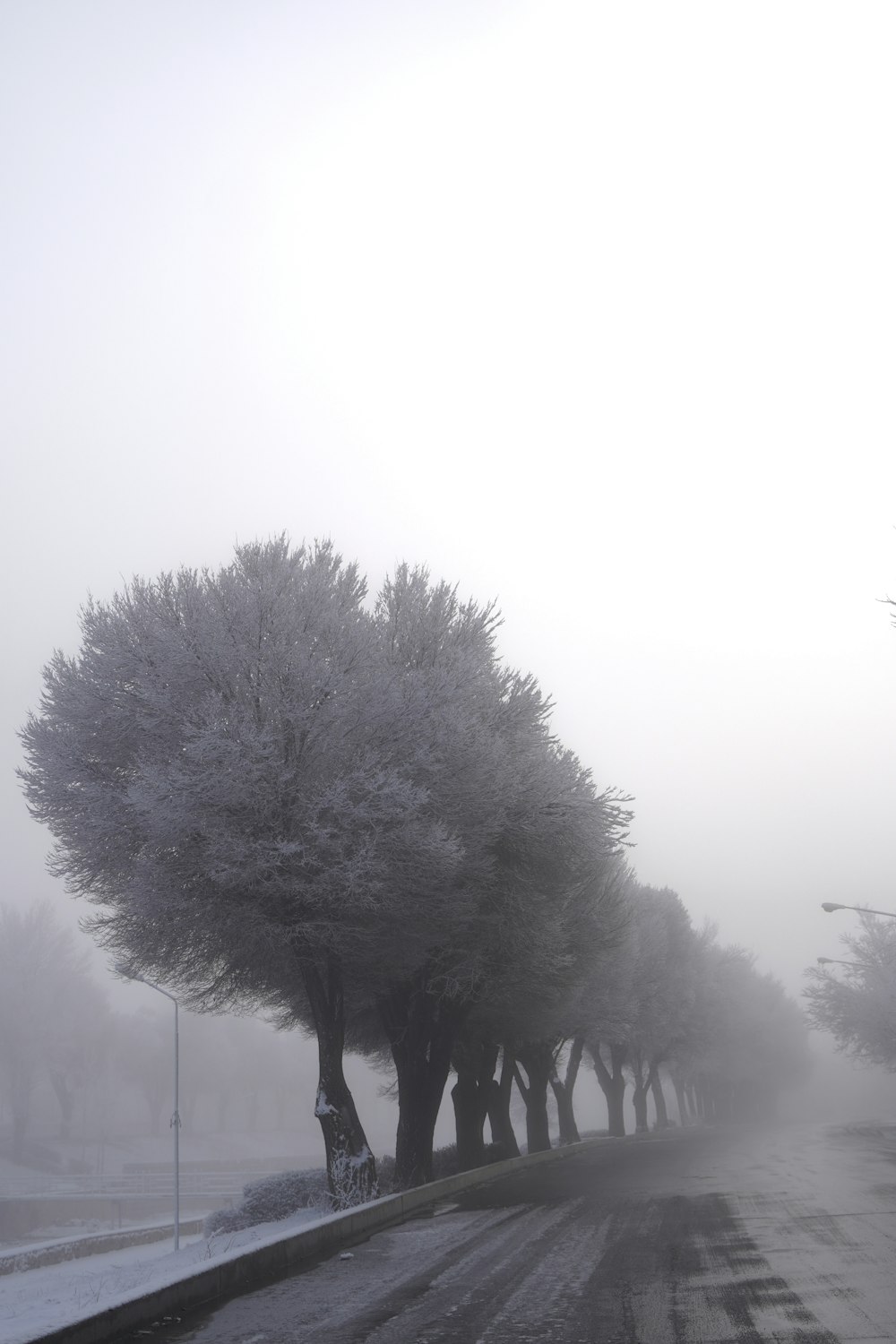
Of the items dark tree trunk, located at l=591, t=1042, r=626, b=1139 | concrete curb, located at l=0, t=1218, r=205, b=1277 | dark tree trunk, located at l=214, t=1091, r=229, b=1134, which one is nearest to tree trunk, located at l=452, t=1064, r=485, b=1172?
concrete curb, located at l=0, t=1218, r=205, b=1277

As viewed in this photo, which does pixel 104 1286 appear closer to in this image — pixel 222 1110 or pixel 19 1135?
pixel 19 1135

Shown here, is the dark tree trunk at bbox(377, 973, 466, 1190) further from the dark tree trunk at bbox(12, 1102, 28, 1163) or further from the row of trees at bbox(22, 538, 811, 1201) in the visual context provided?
the dark tree trunk at bbox(12, 1102, 28, 1163)

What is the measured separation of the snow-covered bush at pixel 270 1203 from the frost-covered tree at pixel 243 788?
69.1 inches

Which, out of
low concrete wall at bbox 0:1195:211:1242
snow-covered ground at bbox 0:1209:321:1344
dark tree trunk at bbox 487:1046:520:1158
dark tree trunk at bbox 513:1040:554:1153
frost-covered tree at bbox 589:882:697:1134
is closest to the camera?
snow-covered ground at bbox 0:1209:321:1344

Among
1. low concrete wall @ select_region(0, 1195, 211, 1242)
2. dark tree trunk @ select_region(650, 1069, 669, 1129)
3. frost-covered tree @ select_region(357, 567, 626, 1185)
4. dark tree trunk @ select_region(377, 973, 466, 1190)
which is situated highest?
frost-covered tree @ select_region(357, 567, 626, 1185)

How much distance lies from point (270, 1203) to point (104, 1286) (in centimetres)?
748

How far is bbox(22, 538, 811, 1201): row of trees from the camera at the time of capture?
1786 cm

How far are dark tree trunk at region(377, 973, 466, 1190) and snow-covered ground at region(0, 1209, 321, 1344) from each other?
544 centimetres

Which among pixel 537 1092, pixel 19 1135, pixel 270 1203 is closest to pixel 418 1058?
pixel 270 1203

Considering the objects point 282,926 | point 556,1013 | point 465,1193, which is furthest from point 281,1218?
point 556,1013

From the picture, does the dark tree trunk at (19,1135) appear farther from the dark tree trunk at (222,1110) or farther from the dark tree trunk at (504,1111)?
the dark tree trunk at (504,1111)

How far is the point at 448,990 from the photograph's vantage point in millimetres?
24016

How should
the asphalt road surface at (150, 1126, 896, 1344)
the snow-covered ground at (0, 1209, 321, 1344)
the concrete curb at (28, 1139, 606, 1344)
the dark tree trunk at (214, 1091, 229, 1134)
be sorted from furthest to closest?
the dark tree trunk at (214, 1091, 229, 1134)
the snow-covered ground at (0, 1209, 321, 1344)
the concrete curb at (28, 1139, 606, 1344)
the asphalt road surface at (150, 1126, 896, 1344)

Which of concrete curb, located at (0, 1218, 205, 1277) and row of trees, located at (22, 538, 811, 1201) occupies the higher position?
row of trees, located at (22, 538, 811, 1201)
